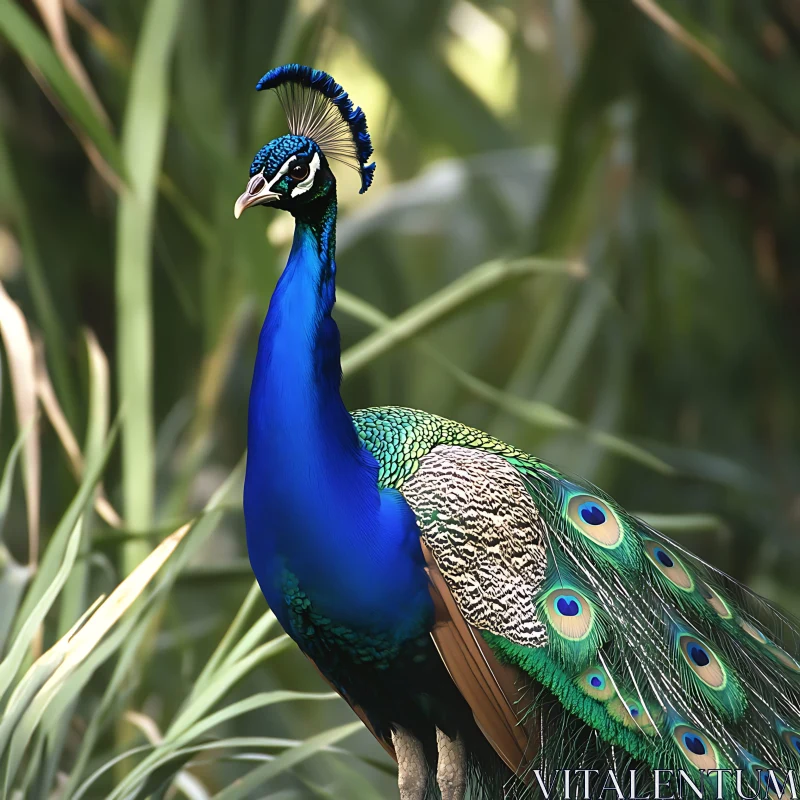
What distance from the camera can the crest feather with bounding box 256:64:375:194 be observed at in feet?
4.17

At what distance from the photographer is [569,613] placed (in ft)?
4.28

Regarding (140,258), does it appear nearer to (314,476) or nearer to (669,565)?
(314,476)

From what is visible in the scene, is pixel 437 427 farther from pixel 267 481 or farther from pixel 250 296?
pixel 250 296

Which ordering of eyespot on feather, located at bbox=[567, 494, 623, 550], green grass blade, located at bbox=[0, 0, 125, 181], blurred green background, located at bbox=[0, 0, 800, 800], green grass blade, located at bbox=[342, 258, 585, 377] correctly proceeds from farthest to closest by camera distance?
blurred green background, located at bbox=[0, 0, 800, 800]
green grass blade, located at bbox=[342, 258, 585, 377]
green grass blade, located at bbox=[0, 0, 125, 181]
eyespot on feather, located at bbox=[567, 494, 623, 550]

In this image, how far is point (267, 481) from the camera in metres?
1.23

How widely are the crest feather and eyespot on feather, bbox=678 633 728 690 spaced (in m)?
0.71

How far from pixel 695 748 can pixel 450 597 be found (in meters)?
0.36

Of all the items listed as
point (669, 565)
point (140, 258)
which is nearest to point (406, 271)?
point (140, 258)

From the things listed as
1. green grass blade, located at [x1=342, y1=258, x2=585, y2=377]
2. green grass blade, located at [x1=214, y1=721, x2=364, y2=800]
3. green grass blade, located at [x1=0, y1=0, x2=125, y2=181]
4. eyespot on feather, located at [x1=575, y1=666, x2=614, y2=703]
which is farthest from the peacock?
green grass blade, located at [x1=0, y1=0, x2=125, y2=181]

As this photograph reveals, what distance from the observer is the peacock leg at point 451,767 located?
1316 millimetres

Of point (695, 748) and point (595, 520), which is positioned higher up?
point (595, 520)

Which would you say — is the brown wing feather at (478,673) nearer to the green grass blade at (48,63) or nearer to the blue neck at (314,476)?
the blue neck at (314,476)

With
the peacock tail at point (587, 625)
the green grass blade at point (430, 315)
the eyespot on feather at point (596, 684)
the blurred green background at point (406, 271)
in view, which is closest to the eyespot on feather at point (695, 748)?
the peacock tail at point (587, 625)

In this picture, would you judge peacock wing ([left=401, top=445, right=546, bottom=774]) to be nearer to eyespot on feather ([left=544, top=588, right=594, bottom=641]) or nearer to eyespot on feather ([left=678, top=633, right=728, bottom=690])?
eyespot on feather ([left=544, top=588, right=594, bottom=641])
